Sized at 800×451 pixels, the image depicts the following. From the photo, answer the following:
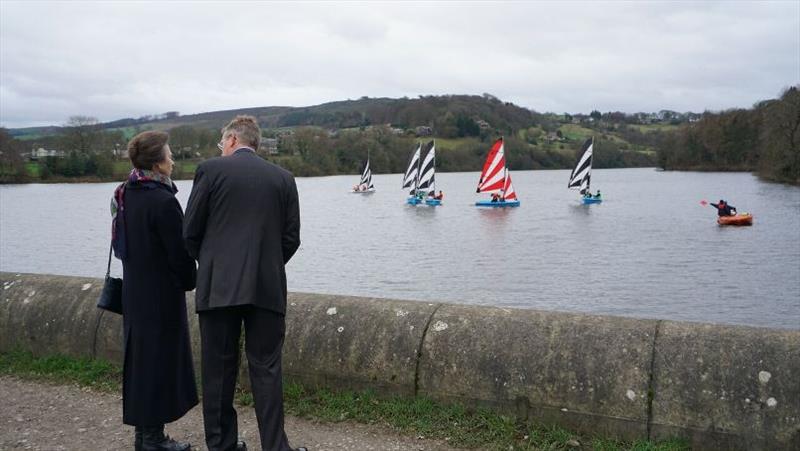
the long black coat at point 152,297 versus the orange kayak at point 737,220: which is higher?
the long black coat at point 152,297

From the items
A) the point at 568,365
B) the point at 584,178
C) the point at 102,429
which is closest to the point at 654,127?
the point at 584,178

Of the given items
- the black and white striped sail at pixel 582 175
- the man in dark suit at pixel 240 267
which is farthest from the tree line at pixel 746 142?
the man in dark suit at pixel 240 267

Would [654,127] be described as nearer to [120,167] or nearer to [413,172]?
[413,172]

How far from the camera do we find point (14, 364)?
5.38 meters

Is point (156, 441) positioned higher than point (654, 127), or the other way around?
point (654, 127)

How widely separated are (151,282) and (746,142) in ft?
395

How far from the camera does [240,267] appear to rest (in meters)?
3.40

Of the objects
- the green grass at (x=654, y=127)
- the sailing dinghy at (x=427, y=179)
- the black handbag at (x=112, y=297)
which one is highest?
the green grass at (x=654, y=127)

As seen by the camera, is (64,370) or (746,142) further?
(746,142)

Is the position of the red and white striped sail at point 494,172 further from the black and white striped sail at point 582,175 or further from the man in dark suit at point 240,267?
A: the man in dark suit at point 240,267

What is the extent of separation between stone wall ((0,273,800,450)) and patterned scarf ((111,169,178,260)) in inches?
51.0

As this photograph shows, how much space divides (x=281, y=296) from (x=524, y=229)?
3713cm

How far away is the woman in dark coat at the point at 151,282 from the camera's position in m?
3.78

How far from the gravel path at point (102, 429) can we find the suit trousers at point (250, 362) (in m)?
0.39
